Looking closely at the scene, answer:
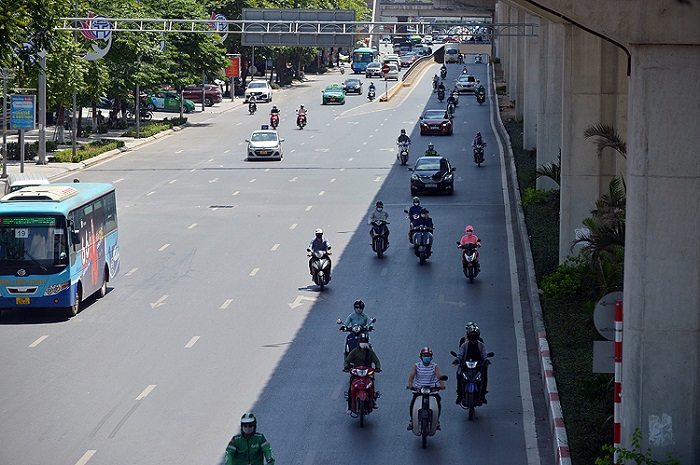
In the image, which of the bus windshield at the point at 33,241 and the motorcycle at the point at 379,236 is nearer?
the bus windshield at the point at 33,241

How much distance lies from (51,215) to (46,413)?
702 centimetres

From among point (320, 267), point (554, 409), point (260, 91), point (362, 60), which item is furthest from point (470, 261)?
point (362, 60)

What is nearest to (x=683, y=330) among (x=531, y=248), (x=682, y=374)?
(x=682, y=374)

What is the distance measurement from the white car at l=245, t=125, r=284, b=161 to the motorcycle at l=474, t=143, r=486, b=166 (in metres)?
8.52

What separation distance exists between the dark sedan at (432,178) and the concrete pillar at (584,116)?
16.5 metres

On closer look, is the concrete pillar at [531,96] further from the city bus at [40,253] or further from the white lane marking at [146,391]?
the white lane marking at [146,391]

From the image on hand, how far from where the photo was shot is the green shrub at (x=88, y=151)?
54.2 m

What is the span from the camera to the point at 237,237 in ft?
114

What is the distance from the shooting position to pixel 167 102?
280 feet

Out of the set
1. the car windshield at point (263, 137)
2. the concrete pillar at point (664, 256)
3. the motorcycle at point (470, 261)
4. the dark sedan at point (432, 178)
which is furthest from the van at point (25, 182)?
the car windshield at point (263, 137)

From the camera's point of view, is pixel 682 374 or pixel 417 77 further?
pixel 417 77

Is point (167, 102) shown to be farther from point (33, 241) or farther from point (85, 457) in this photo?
point (85, 457)

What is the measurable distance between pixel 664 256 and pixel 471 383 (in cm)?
470

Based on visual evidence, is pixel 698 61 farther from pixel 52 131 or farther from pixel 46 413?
pixel 52 131
